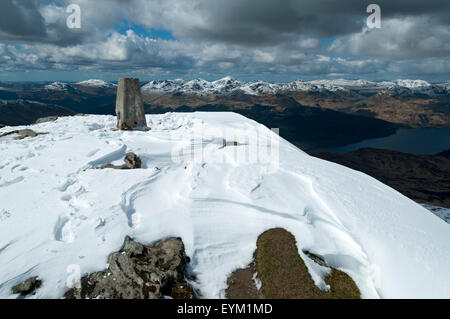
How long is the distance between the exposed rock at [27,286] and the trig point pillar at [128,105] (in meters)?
19.8

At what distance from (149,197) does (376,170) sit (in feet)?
674

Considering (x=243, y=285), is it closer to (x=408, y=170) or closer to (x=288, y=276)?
(x=288, y=276)

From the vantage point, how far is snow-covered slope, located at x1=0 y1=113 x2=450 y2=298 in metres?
7.89

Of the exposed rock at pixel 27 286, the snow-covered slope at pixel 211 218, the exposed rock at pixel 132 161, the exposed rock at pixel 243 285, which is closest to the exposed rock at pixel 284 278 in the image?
the exposed rock at pixel 243 285

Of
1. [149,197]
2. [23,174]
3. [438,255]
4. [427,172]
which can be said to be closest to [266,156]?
[149,197]

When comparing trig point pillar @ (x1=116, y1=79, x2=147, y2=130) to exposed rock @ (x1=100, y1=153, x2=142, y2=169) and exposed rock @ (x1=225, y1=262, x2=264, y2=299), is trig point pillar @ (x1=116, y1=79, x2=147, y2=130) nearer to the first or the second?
exposed rock @ (x1=100, y1=153, x2=142, y2=169)

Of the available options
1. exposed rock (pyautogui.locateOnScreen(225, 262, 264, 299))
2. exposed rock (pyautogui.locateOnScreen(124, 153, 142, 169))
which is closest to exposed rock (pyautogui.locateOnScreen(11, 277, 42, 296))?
exposed rock (pyautogui.locateOnScreen(225, 262, 264, 299))

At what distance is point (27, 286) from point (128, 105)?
21.4 metres

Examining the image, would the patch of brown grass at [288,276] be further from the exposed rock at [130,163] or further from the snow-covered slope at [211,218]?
the exposed rock at [130,163]

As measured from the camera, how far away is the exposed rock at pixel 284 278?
24.1ft

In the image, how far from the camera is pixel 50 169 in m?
13.6

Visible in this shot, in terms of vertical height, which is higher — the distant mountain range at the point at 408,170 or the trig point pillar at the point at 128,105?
the trig point pillar at the point at 128,105

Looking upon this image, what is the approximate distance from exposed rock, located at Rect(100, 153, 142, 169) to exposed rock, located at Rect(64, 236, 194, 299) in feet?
24.6

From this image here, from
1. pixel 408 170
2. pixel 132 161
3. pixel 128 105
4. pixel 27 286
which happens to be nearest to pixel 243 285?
pixel 27 286
